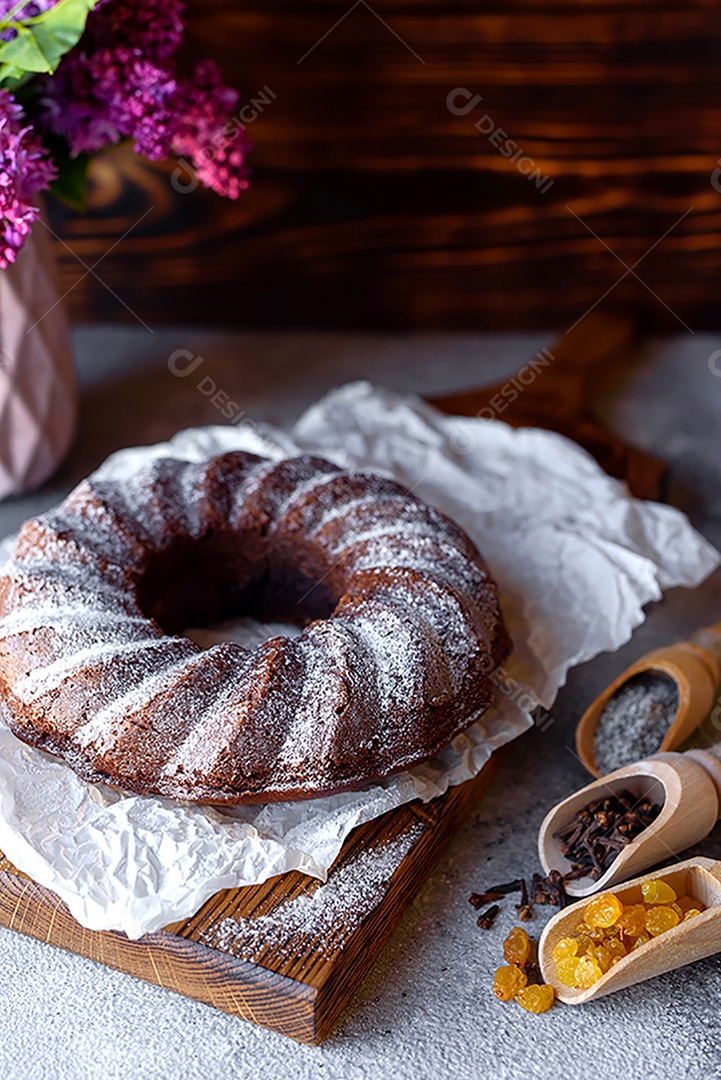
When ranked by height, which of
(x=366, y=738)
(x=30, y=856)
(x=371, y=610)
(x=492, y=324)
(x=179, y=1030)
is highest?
(x=492, y=324)

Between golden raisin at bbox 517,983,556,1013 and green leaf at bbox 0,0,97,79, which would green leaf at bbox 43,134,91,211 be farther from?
golden raisin at bbox 517,983,556,1013

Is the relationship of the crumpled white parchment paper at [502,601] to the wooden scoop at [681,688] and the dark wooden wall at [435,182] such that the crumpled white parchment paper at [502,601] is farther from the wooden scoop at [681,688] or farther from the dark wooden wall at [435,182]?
the dark wooden wall at [435,182]

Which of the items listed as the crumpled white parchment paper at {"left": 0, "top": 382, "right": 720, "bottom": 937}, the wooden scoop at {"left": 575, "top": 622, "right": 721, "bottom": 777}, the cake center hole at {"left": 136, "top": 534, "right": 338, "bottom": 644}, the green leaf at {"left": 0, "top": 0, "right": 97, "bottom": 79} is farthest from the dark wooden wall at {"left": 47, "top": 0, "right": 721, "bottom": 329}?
the wooden scoop at {"left": 575, "top": 622, "right": 721, "bottom": 777}

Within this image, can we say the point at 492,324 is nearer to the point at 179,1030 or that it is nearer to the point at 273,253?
the point at 273,253

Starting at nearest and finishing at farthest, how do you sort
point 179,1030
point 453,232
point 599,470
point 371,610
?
point 179,1030
point 371,610
point 599,470
point 453,232

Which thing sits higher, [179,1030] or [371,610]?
[371,610]

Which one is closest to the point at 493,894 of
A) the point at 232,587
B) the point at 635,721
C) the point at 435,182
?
the point at 635,721

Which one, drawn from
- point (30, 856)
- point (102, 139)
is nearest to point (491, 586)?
point (30, 856)
